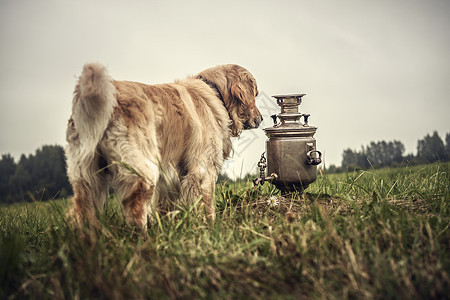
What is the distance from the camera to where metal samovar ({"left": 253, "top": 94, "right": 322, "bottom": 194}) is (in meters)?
3.63

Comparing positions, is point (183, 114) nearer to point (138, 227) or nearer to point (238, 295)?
point (138, 227)

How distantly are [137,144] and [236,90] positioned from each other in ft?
4.99

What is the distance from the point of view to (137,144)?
251cm

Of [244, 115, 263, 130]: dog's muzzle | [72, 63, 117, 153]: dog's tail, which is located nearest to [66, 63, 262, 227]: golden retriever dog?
[72, 63, 117, 153]: dog's tail

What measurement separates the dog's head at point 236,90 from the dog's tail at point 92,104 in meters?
1.46

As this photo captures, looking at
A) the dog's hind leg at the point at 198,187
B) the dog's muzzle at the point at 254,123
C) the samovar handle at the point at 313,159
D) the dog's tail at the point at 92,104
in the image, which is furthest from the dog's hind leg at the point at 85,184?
the samovar handle at the point at 313,159

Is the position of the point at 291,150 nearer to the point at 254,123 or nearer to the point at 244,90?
the point at 254,123

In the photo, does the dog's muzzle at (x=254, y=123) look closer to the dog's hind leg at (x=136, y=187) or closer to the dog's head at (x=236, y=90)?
the dog's head at (x=236, y=90)

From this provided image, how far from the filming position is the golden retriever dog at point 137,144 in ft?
8.02

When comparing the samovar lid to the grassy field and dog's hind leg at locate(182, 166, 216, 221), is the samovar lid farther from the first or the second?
the grassy field

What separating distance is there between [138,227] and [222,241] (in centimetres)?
70

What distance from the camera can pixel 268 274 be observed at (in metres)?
1.74

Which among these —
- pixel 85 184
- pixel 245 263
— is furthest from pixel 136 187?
pixel 245 263

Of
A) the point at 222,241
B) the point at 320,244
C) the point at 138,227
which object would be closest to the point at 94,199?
the point at 138,227
